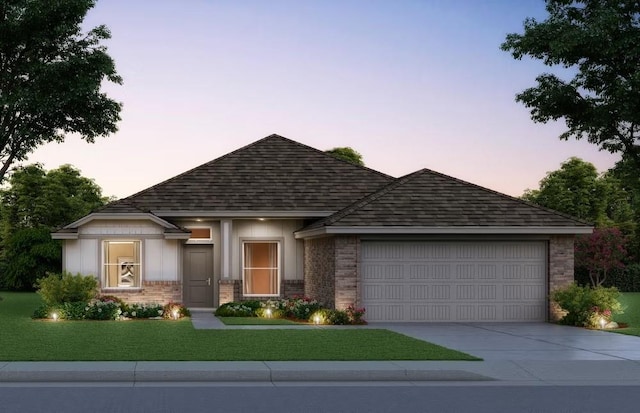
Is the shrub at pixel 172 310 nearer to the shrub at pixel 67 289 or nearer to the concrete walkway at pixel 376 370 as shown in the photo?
the shrub at pixel 67 289

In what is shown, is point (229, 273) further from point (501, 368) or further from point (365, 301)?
point (501, 368)

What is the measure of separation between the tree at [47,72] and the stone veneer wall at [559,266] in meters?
17.8

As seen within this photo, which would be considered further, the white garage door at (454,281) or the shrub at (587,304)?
the white garage door at (454,281)

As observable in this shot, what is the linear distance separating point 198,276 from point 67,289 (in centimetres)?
586

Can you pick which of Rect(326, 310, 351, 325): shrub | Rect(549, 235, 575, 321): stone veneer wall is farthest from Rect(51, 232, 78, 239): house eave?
Rect(549, 235, 575, 321): stone veneer wall

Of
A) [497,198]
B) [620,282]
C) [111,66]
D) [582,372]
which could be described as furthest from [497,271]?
[620,282]

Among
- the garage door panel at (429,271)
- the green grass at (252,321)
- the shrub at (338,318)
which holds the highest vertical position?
the garage door panel at (429,271)

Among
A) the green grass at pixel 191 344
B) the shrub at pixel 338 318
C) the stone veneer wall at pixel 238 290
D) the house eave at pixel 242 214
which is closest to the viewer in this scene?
the green grass at pixel 191 344

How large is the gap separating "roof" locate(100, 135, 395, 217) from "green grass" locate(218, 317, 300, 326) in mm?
4613

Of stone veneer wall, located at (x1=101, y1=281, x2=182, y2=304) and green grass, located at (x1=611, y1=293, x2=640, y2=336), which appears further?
stone veneer wall, located at (x1=101, y1=281, x2=182, y2=304)

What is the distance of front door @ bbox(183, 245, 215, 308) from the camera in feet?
106

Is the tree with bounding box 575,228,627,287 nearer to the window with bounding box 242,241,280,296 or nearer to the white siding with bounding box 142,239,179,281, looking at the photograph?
the window with bounding box 242,241,280,296

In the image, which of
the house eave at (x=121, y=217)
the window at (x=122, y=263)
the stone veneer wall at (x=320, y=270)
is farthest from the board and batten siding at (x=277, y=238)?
the window at (x=122, y=263)

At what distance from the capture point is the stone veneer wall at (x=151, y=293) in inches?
1182
